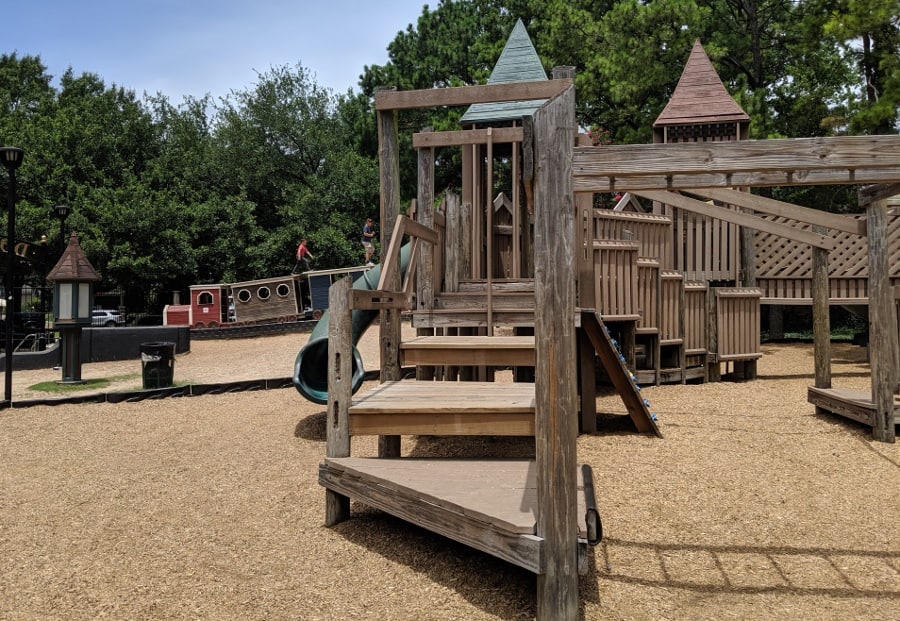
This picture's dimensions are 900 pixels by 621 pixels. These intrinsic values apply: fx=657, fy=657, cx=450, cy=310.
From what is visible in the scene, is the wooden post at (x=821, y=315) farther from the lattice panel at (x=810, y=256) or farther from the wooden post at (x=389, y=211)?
the lattice panel at (x=810, y=256)

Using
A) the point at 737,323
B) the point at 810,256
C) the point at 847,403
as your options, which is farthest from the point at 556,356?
the point at 810,256

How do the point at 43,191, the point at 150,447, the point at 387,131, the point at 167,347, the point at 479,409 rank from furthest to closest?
the point at 43,191 < the point at 167,347 < the point at 150,447 < the point at 387,131 < the point at 479,409

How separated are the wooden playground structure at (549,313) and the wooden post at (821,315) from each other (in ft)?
0.07

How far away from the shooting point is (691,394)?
9.02 metres

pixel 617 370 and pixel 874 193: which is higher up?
pixel 874 193

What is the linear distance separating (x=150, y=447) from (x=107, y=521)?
2.35 meters

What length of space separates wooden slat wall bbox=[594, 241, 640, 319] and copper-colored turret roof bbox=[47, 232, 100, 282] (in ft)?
28.2

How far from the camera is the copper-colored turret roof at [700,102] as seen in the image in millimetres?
14423

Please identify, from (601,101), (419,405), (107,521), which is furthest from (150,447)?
(601,101)

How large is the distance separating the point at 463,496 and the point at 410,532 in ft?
2.89

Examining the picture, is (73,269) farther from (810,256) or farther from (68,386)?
(810,256)

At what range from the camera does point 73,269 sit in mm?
11250

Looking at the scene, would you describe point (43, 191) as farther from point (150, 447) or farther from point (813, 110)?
point (813, 110)

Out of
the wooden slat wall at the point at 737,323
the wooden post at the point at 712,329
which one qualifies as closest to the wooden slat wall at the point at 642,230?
the wooden post at the point at 712,329
